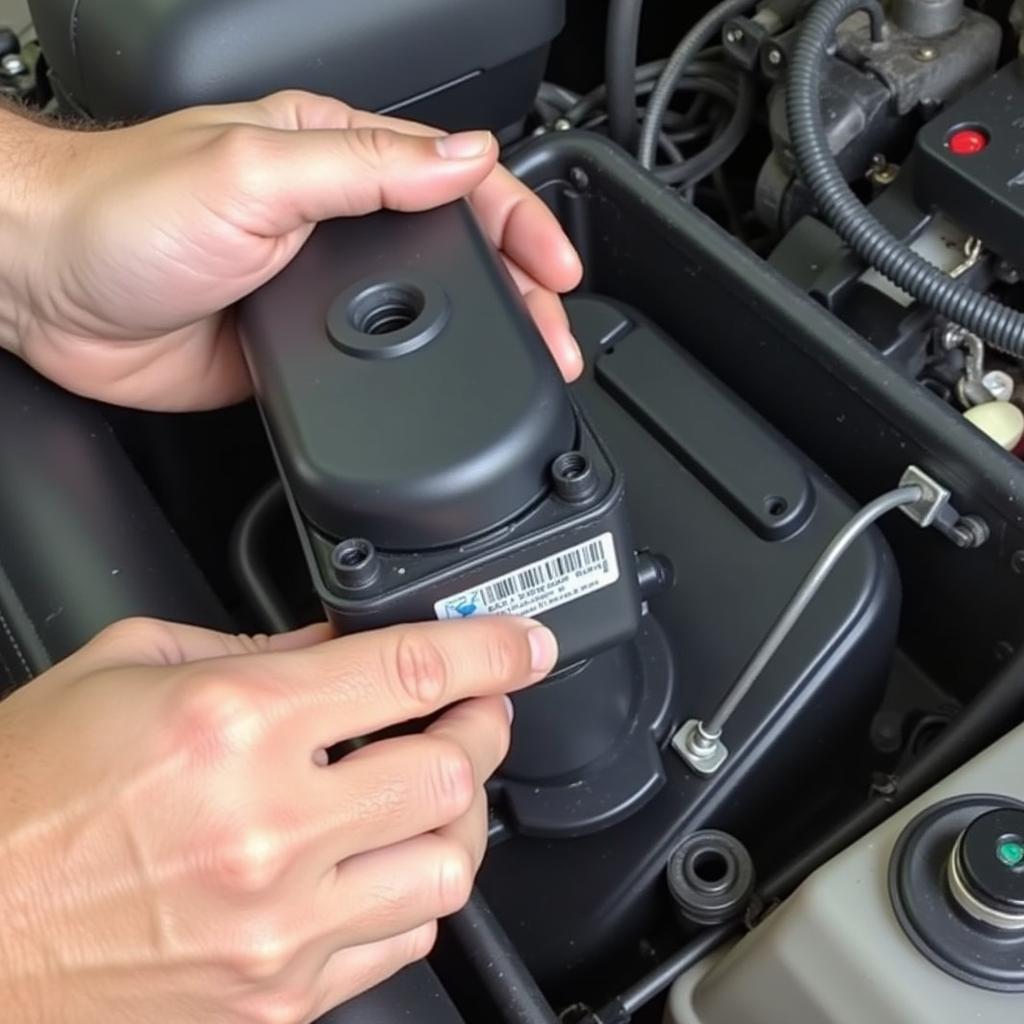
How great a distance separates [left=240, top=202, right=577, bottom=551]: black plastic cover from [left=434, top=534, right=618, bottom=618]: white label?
2cm

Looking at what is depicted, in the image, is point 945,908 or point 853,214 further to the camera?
point 853,214

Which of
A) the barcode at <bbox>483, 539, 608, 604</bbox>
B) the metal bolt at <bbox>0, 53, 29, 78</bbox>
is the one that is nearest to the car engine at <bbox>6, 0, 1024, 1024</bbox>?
the barcode at <bbox>483, 539, 608, 604</bbox>

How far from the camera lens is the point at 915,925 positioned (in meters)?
0.52

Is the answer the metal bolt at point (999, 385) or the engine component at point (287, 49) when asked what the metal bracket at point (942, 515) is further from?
the engine component at point (287, 49)

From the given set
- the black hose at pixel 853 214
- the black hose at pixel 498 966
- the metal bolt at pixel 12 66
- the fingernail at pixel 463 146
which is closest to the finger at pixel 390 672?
the black hose at pixel 498 966

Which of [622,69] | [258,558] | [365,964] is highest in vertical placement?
[622,69]

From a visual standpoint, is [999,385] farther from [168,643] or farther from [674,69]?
[168,643]

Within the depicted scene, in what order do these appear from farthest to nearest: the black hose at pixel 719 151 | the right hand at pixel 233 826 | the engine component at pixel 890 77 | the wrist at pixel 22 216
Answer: the black hose at pixel 719 151 < the engine component at pixel 890 77 < the wrist at pixel 22 216 < the right hand at pixel 233 826

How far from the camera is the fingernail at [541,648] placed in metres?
0.51

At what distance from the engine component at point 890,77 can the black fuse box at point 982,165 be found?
5cm

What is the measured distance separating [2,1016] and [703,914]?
1.04 ft

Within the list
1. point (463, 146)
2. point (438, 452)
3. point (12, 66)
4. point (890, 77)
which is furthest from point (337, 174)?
point (12, 66)

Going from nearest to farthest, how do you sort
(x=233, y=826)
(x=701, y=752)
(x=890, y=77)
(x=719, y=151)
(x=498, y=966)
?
(x=233, y=826) → (x=498, y=966) → (x=701, y=752) → (x=890, y=77) → (x=719, y=151)

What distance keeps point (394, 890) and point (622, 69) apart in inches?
23.1
